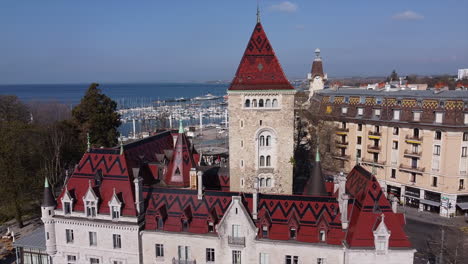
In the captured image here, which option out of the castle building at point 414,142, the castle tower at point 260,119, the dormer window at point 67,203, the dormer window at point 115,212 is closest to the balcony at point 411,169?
the castle building at point 414,142

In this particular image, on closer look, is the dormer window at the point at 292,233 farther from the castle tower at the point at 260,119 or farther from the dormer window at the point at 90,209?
the dormer window at the point at 90,209

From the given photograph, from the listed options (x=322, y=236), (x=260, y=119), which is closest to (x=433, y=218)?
(x=322, y=236)

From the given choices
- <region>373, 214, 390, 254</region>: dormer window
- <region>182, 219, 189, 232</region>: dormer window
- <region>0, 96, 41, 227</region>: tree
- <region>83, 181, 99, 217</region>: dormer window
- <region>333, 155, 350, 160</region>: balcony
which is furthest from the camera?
<region>333, 155, 350, 160</region>: balcony

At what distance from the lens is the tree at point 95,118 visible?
65.2 m

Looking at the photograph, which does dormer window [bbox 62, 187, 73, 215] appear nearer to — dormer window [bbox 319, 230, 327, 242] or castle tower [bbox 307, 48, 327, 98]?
dormer window [bbox 319, 230, 327, 242]

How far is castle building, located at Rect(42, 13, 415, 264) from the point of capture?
27.3 meters

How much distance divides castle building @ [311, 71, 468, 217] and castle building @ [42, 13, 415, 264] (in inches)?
713

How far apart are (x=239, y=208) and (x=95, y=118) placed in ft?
152

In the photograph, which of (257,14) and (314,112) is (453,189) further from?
(257,14)

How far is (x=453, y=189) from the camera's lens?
4956cm

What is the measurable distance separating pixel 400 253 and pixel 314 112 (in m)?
44.8

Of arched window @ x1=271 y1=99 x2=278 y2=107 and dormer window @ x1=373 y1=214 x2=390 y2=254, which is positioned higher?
arched window @ x1=271 y1=99 x2=278 y2=107

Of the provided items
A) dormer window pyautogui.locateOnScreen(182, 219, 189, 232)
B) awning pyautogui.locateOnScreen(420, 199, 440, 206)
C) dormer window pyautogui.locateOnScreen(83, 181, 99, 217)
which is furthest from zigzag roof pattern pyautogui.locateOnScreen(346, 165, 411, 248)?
awning pyautogui.locateOnScreen(420, 199, 440, 206)

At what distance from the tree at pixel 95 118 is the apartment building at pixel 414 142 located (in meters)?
43.7
